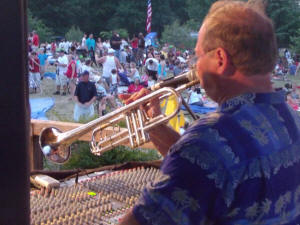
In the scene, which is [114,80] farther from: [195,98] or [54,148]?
[54,148]

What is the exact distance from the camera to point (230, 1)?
66.3 inches

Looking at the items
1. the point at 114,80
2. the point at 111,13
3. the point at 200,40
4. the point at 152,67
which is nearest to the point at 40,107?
the point at 114,80

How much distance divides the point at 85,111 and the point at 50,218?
8.87 metres

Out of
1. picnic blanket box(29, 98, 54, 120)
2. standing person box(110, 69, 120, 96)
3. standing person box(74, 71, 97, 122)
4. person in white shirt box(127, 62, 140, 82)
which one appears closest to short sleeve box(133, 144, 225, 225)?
standing person box(74, 71, 97, 122)

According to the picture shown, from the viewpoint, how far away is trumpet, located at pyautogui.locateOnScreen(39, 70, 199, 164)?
2.43m

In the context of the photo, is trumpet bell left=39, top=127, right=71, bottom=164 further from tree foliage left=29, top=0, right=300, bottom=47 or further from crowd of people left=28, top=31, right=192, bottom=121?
tree foliage left=29, top=0, right=300, bottom=47

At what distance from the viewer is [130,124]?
2.62 m

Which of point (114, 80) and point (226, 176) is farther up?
point (226, 176)

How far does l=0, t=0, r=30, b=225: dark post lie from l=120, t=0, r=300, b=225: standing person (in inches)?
14.0

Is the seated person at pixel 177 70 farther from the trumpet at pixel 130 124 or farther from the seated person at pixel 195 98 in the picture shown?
the trumpet at pixel 130 124

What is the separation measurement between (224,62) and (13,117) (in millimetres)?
692

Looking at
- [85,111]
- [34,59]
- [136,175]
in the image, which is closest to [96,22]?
[34,59]

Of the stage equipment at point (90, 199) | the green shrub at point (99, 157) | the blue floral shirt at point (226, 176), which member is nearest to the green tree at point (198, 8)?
the green shrub at point (99, 157)

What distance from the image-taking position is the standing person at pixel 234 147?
55.5 inches
